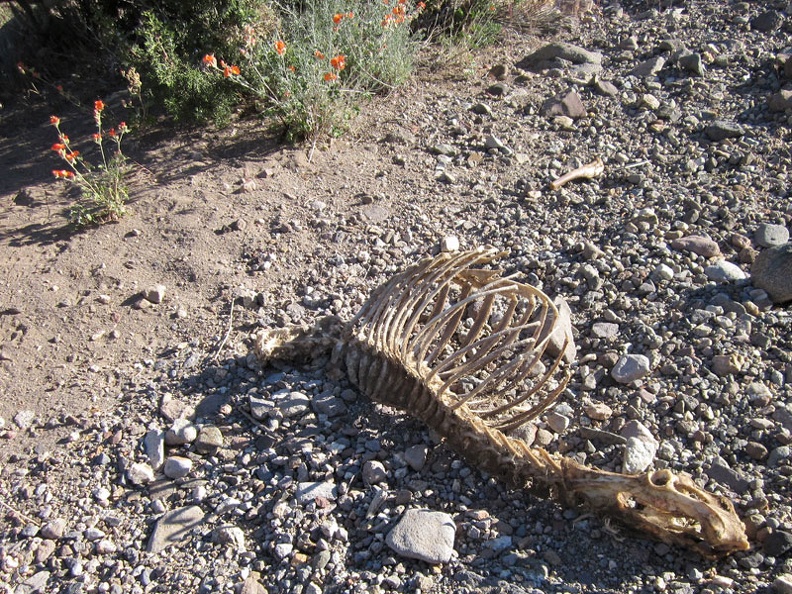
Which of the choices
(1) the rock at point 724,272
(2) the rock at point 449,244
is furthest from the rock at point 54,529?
(1) the rock at point 724,272

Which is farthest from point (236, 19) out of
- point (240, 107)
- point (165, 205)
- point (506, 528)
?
point (506, 528)

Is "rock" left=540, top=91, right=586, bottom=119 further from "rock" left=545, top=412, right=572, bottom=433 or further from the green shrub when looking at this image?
"rock" left=545, top=412, right=572, bottom=433

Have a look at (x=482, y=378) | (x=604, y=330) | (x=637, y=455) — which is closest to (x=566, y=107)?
(x=604, y=330)

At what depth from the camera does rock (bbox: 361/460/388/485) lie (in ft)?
10.4

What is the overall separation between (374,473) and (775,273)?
2.50 m

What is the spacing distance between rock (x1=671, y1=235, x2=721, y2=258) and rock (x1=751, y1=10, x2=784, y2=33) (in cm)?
345

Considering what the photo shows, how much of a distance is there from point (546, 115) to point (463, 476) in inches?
141

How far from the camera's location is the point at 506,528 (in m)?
2.95

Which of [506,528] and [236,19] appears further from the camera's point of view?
[236,19]

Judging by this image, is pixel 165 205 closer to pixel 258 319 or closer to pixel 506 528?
pixel 258 319

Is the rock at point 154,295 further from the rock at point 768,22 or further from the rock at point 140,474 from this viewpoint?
the rock at point 768,22

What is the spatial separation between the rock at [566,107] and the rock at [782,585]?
4.01m

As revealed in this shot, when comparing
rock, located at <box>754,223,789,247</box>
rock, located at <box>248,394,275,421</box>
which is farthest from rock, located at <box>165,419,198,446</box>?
rock, located at <box>754,223,789,247</box>

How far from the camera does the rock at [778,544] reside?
276 centimetres
